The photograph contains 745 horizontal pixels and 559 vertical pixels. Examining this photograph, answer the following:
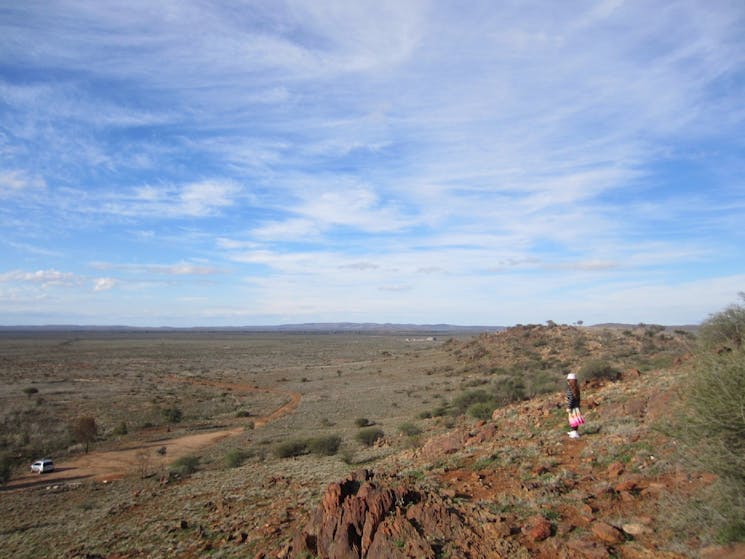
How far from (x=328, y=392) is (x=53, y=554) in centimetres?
3381

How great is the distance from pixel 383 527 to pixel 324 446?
12.7 m

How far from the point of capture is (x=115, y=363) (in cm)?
7681

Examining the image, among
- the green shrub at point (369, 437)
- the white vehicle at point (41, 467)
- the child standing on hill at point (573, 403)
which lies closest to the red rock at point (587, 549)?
the child standing on hill at point (573, 403)

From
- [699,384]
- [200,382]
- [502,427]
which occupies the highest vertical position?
[699,384]

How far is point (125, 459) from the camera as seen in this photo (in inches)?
934

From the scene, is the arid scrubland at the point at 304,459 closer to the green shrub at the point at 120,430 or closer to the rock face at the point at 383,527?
the green shrub at the point at 120,430

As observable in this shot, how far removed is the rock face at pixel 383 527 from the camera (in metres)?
6.94

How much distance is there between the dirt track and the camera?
20.2m

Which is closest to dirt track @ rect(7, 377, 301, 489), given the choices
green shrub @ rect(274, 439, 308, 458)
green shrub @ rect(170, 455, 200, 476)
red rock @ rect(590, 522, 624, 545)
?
green shrub @ rect(170, 455, 200, 476)

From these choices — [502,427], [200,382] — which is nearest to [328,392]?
[200,382]

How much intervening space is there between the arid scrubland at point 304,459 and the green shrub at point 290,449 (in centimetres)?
6

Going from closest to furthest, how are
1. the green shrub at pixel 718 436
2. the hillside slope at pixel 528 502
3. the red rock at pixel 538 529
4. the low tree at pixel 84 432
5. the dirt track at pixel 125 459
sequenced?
the green shrub at pixel 718 436 < the hillside slope at pixel 528 502 < the red rock at pixel 538 529 < the dirt track at pixel 125 459 < the low tree at pixel 84 432

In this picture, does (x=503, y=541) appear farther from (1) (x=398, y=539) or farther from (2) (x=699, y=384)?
(2) (x=699, y=384)

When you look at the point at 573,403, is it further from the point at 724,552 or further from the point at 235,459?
the point at 235,459
